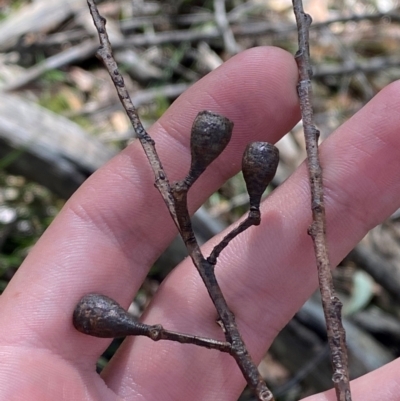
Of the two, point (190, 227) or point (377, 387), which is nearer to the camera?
point (190, 227)

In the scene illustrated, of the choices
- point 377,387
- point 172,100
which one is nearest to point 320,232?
point 377,387

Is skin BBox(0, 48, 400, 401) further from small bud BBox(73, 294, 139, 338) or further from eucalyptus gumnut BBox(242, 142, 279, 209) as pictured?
eucalyptus gumnut BBox(242, 142, 279, 209)

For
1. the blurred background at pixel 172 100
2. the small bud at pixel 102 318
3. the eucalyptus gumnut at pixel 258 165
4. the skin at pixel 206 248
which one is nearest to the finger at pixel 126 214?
the skin at pixel 206 248

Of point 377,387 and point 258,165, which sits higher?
point 258,165

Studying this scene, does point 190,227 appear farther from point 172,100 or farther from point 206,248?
point 172,100

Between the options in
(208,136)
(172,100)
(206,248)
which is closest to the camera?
(208,136)

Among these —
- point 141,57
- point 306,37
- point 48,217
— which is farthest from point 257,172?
point 141,57
